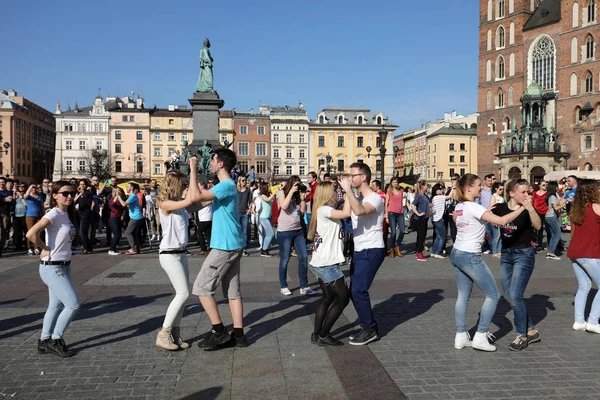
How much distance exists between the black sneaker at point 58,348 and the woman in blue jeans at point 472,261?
4030mm

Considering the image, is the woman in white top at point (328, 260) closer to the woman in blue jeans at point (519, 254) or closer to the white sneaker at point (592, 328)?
the woman in blue jeans at point (519, 254)

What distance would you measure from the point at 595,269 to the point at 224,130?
8602 cm

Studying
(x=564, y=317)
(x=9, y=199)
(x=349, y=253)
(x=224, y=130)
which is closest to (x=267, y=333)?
(x=564, y=317)

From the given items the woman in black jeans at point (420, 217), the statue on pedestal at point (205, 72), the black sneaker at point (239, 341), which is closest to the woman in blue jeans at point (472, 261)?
the black sneaker at point (239, 341)

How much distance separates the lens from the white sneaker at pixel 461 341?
593 cm

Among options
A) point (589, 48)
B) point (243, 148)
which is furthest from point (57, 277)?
point (243, 148)

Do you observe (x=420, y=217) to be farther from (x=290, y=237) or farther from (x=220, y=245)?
(x=220, y=245)

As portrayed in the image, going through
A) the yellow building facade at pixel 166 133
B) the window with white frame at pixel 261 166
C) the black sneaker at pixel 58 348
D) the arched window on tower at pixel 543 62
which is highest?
the arched window on tower at pixel 543 62

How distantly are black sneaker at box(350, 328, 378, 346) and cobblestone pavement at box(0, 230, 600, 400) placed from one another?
0.29 ft

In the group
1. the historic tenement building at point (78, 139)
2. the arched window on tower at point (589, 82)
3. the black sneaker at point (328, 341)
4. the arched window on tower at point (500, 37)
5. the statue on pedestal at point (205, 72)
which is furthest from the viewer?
the historic tenement building at point (78, 139)

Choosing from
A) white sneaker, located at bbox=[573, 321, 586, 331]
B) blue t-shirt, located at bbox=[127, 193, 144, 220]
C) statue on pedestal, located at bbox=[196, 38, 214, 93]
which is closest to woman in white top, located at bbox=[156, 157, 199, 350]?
white sneaker, located at bbox=[573, 321, 586, 331]

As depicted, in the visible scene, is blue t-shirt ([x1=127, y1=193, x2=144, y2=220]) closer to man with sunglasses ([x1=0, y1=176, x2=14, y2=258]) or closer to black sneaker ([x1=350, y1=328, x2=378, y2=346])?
man with sunglasses ([x1=0, y1=176, x2=14, y2=258])

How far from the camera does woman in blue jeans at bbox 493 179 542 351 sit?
19.6 ft

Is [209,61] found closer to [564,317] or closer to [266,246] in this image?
[266,246]
